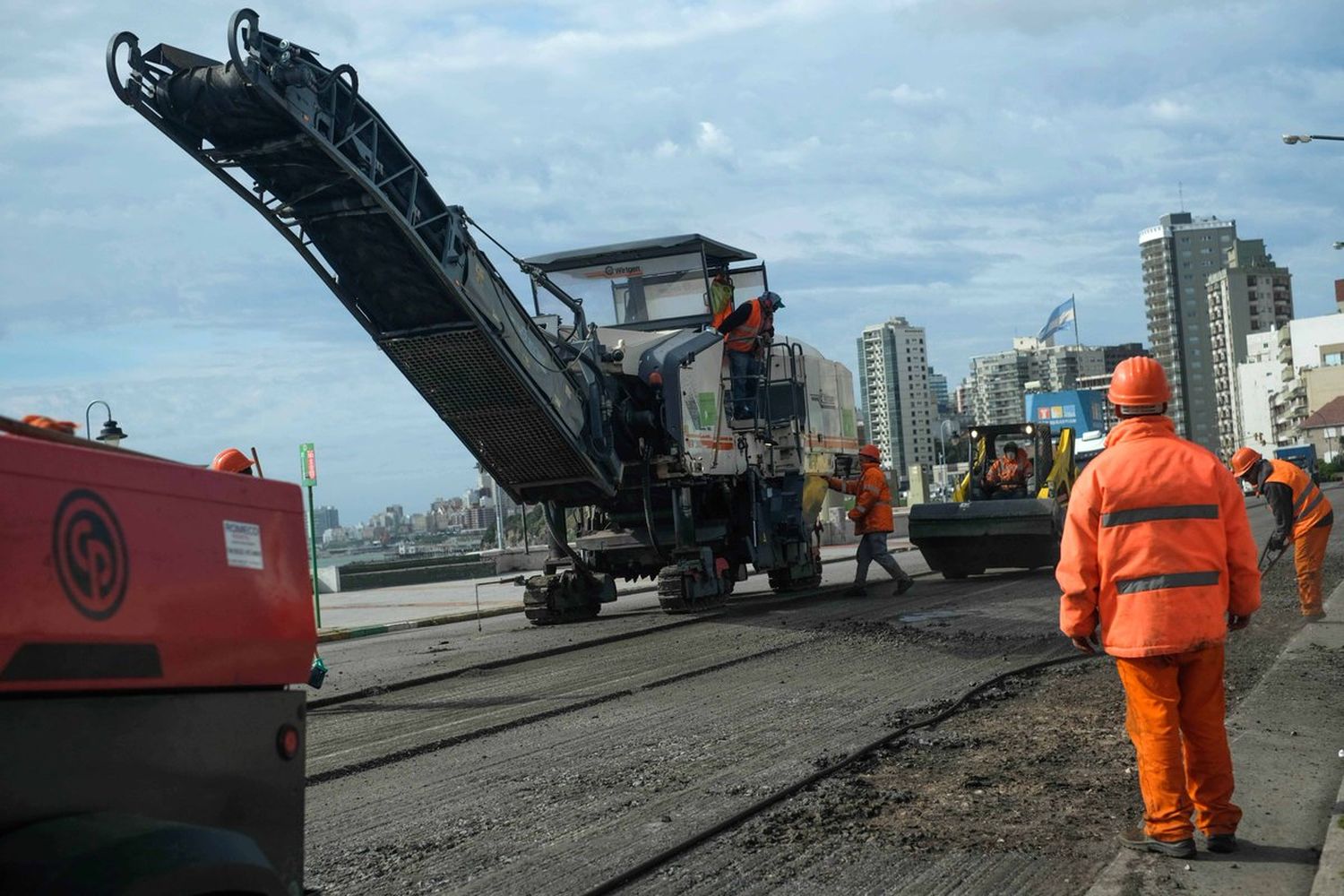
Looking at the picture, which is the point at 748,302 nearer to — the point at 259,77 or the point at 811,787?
the point at 259,77

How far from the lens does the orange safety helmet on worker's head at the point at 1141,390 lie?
5.36 m

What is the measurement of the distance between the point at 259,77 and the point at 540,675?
206 inches

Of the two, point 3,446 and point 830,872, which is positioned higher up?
point 3,446

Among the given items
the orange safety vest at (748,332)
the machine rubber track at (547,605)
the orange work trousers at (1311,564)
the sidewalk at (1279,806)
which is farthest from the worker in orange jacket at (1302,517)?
the machine rubber track at (547,605)

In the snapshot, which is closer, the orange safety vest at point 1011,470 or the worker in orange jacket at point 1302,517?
the worker in orange jacket at point 1302,517

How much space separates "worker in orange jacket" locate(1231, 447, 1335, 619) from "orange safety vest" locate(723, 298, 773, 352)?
6.36 meters

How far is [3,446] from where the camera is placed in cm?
236

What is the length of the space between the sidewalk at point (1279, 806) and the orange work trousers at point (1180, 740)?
160mm

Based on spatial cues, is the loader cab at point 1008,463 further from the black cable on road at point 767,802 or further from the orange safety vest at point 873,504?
the black cable on road at point 767,802

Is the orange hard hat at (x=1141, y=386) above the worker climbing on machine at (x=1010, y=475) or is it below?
above

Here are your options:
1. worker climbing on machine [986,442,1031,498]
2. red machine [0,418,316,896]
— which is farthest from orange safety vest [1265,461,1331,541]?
red machine [0,418,316,896]

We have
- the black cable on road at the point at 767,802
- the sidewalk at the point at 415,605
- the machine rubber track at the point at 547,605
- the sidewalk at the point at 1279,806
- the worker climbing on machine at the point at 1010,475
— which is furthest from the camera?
the worker climbing on machine at the point at 1010,475

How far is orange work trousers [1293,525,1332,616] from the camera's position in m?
12.0

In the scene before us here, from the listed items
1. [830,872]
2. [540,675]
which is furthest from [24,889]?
[540,675]
